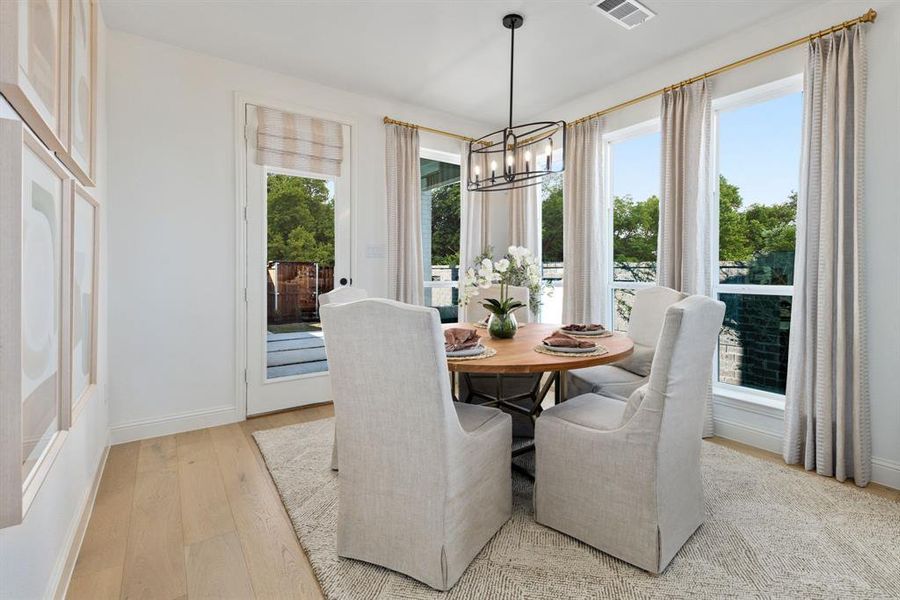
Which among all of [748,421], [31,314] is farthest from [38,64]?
[748,421]

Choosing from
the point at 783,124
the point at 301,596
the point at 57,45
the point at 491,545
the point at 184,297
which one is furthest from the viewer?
the point at 184,297

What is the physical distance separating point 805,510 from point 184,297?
3.82 meters

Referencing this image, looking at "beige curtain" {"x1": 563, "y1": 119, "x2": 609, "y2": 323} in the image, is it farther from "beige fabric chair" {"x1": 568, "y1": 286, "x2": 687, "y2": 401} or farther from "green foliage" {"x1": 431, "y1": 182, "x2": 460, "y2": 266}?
"green foliage" {"x1": 431, "y1": 182, "x2": 460, "y2": 266}

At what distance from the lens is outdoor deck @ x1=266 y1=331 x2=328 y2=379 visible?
3607 mm

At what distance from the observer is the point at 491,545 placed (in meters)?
1.77

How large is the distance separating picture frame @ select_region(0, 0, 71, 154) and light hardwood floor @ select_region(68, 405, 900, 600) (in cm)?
151

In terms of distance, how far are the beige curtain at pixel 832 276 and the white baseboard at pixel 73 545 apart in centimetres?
344

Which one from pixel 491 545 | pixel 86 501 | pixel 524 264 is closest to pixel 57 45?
A: pixel 86 501

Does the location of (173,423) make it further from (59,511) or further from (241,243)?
(59,511)

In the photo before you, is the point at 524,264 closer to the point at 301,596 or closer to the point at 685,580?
the point at 685,580

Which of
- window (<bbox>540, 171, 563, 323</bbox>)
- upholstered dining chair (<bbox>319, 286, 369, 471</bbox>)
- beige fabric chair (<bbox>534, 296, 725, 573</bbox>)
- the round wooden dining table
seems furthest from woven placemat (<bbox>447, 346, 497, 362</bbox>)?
window (<bbox>540, 171, 563, 323</bbox>)

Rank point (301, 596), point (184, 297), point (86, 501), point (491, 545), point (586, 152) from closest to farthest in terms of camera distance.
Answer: point (301, 596)
point (491, 545)
point (86, 501)
point (184, 297)
point (586, 152)

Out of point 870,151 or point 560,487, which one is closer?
point 560,487

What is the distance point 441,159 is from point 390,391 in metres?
3.51
